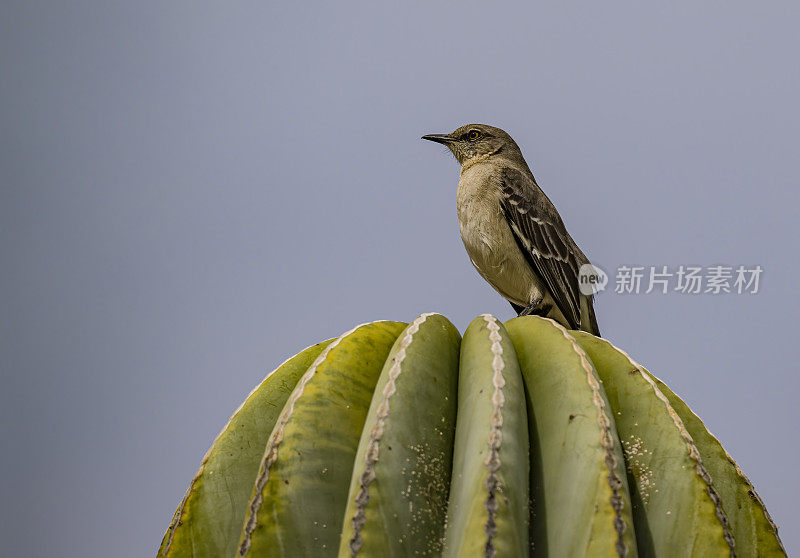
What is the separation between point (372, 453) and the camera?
839mm

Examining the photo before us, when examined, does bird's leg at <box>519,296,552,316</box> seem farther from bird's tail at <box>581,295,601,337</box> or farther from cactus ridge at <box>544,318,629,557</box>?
cactus ridge at <box>544,318,629,557</box>

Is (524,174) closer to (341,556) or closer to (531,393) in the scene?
(531,393)

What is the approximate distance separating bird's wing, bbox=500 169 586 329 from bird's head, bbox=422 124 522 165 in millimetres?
206

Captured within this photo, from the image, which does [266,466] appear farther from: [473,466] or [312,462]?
[473,466]

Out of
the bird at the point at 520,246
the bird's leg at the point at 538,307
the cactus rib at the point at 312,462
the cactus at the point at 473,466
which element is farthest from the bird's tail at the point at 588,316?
the cactus rib at the point at 312,462

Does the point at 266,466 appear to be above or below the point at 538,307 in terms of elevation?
below

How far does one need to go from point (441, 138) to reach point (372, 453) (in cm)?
242

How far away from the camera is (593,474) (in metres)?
0.82

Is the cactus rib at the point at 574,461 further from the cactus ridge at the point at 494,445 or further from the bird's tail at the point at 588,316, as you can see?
the bird's tail at the point at 588,316

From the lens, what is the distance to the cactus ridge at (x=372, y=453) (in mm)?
779

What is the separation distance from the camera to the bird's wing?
2.60m

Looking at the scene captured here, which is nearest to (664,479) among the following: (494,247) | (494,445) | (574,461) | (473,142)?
(574,461)

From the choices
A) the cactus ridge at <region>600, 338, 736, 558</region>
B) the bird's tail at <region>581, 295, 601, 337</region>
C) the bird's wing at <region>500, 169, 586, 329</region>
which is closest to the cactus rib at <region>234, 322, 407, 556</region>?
the cactus ridge at <region>600, 338, 736, 558</region>

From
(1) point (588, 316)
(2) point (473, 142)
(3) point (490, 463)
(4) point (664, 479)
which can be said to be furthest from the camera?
(2) point (473, 142)
